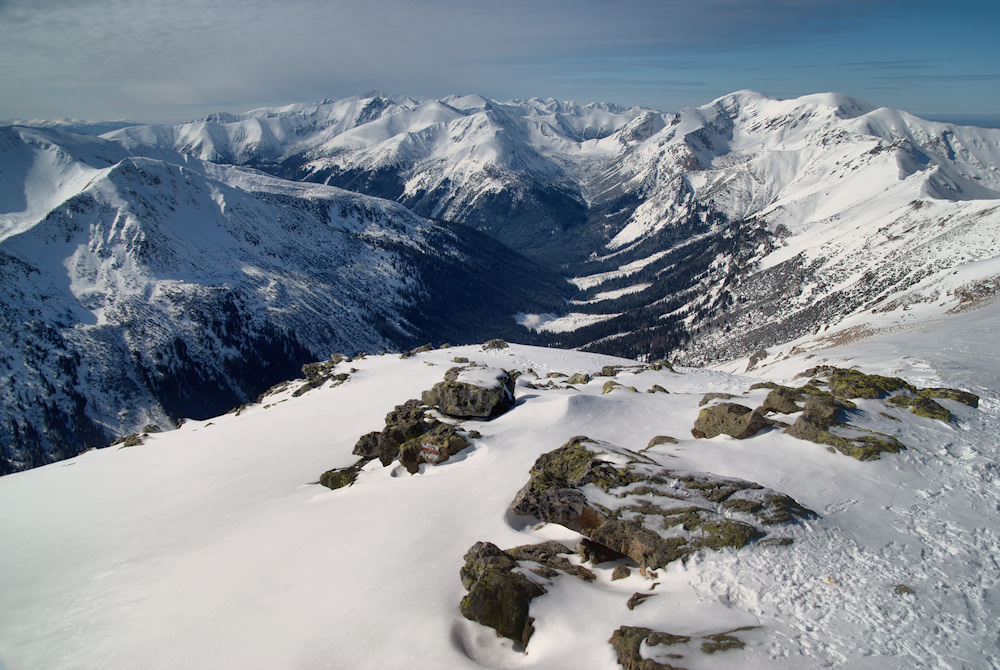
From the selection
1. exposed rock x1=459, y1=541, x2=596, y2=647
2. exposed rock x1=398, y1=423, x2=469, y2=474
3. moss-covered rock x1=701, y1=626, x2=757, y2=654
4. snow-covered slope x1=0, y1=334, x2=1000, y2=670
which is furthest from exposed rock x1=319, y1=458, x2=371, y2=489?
moss-covered rock x1=701, y1=626, x2=757, y2=654

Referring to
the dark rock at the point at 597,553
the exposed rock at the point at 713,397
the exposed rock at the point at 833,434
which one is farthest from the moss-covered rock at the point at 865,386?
the dark rock at the point at 597,553

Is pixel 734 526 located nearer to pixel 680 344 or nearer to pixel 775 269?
pixel 680 344

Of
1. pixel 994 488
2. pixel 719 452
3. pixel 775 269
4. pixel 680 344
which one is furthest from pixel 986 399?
pixel 775 269

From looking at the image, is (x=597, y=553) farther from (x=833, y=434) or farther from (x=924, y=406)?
(x=924, y=406)

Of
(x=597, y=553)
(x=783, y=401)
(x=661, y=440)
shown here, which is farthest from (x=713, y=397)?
(x=597, y=553)

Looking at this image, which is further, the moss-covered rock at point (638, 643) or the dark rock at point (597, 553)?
the dark rock at point (597, 553)

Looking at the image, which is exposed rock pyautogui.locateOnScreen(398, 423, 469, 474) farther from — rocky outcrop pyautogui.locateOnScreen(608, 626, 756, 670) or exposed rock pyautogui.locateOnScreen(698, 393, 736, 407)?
rocky outcrop pyautogui.locateOnScreen(608, 626, 756, 670)

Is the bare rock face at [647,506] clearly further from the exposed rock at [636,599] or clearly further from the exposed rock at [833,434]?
the exposed rock at [833,434]
